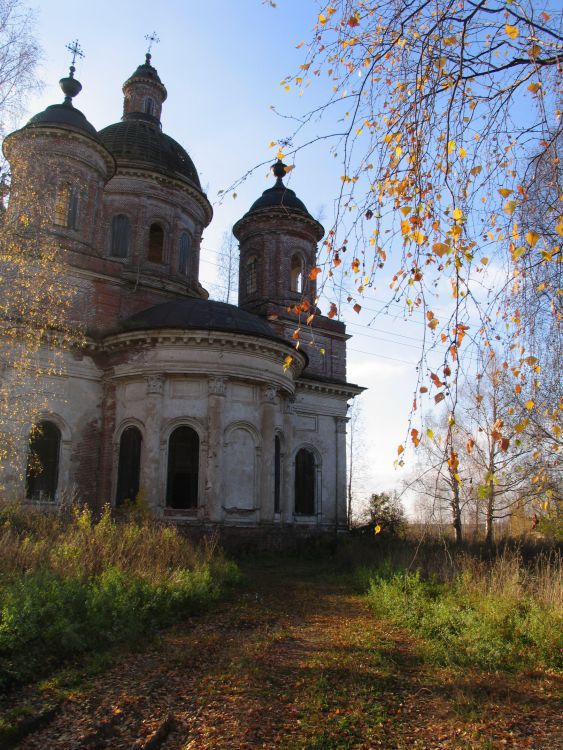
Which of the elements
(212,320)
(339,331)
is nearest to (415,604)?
(212,320)

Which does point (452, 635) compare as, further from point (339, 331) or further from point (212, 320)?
point (339, 331)

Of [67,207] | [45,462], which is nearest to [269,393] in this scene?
[45,462]

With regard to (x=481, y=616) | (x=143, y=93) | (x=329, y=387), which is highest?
(x=143, y=93)

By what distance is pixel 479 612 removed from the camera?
8375 mm

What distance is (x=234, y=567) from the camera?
1240 cm

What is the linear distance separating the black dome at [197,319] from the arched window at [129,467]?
9.89 ft

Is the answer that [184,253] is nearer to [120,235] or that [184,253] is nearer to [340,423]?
[120,235]

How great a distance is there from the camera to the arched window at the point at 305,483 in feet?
70.2

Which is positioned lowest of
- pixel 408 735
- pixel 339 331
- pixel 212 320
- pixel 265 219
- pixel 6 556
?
pixel 408 735

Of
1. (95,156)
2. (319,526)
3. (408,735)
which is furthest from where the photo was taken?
(319,526)

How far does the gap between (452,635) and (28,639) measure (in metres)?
5.04

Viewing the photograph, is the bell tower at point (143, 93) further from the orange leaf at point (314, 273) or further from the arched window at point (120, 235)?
the orange leaf at point (314, 273)

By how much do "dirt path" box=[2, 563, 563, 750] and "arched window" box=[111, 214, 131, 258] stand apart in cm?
1623

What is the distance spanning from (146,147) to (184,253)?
4.01 meters
